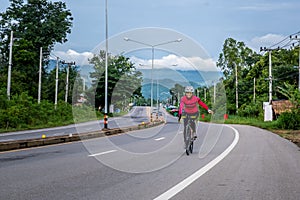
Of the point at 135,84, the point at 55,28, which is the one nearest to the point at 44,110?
the point at 135,84

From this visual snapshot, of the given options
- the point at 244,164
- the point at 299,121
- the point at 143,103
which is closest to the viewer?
the point at 244,164

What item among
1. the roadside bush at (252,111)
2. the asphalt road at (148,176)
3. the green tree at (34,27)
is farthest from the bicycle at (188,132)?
the roadside bush at (252,111)

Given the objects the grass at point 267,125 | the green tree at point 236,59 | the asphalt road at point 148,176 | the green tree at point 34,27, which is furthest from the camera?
the green tree at point 236,59

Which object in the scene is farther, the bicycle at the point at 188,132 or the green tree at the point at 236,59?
the green tree at the point at 236,59

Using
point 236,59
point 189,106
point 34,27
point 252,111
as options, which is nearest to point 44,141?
point 189,106

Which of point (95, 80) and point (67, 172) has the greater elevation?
point (95, 80)

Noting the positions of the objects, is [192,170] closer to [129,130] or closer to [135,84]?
[129,130]

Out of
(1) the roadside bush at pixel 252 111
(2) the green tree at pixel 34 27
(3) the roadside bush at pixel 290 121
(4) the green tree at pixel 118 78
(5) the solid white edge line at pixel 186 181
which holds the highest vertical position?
(2) the green tree at pixel 34 27

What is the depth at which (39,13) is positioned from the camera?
5438cm

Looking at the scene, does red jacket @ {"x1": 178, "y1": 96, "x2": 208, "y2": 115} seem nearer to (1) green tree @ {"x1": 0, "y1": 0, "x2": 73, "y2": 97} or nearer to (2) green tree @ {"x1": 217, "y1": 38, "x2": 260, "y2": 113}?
(1) green tree @ {"x1": 0, "y1": 0, "x2": 73, "y2": 97}

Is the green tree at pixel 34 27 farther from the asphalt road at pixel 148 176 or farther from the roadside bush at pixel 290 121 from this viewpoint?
the asphalt road at pixel 148 176

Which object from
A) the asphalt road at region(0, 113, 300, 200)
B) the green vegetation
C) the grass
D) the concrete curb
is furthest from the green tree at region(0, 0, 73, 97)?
the asphalt road at region(0, 113, 300, 200)

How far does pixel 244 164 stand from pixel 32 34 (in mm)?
47403

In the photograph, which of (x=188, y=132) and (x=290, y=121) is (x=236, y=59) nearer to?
(x=290, y=121)
